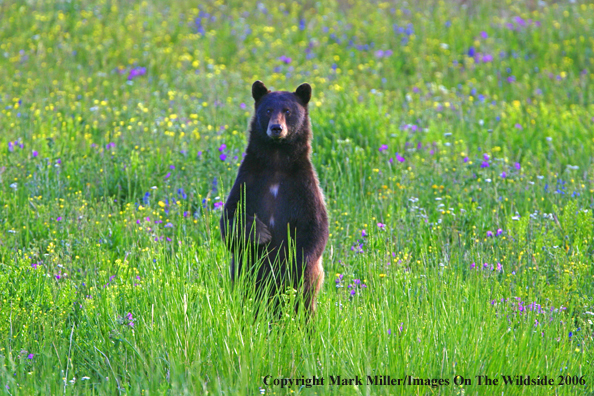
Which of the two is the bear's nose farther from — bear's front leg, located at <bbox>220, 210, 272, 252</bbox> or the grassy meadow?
the grassy meadow

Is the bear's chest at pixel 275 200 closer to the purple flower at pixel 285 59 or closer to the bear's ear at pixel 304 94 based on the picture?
the bear's ear at pixel 304 94

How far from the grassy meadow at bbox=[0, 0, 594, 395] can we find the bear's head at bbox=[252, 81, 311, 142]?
2.98 ft

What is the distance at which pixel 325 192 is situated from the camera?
6148 mm

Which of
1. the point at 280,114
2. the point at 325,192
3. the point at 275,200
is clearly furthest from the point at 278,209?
the point at 325,192

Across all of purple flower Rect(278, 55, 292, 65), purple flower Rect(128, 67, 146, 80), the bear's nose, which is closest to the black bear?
the bear's nose

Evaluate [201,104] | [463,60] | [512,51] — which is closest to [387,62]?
[463,60]

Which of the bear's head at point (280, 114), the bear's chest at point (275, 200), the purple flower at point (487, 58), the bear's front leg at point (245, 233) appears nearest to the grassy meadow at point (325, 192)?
the purple flower at point (487, 58)

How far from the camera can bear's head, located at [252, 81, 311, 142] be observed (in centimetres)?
402

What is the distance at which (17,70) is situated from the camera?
9672 mm

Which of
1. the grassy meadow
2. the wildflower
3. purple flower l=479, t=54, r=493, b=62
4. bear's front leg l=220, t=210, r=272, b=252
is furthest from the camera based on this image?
the wildflower

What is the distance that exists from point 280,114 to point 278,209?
64 centimetres

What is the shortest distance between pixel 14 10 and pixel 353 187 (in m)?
9.53

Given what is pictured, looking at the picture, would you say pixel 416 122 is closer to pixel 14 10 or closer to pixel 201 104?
pixel 201 104

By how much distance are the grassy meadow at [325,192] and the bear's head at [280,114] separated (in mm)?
908
